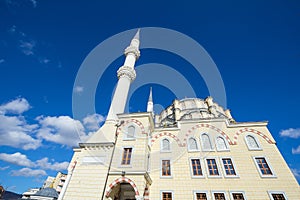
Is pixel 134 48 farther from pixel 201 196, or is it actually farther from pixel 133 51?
pixel 201 196

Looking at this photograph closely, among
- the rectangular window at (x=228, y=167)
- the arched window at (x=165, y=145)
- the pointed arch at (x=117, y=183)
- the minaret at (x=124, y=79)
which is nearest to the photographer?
the pointed arch at (x=117, y=183)

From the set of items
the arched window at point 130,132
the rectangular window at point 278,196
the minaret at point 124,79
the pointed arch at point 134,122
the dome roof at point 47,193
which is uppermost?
the minaret at point 124,79

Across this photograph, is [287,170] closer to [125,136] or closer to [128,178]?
[128,178]

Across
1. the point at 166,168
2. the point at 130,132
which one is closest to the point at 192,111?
the point at 166,168

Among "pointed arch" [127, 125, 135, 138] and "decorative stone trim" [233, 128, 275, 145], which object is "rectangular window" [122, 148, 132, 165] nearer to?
"pointed arch" [127, 125, 135, 138]

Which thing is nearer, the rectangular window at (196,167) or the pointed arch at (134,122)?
the rectangular window at (196,167)

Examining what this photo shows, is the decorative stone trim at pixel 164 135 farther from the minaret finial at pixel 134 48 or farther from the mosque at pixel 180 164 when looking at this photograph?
the minaret finial at pixel 134 48

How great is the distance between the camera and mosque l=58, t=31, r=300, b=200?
43.1ft

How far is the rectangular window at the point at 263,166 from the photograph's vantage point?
14.7m

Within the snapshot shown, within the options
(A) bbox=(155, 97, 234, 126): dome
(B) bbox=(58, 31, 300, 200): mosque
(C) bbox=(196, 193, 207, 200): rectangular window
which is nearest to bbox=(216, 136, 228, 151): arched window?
(B) bbox=(58, 31, 300, 200): mosque

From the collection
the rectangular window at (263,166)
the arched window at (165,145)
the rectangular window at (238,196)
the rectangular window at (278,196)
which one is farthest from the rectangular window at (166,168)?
the rectangular window at (278,196)

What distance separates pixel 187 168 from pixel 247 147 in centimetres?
702

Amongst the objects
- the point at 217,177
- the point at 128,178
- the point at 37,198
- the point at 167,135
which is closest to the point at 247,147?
the point at 217,177

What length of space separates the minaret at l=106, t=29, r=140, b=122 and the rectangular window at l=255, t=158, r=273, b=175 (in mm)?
16441
